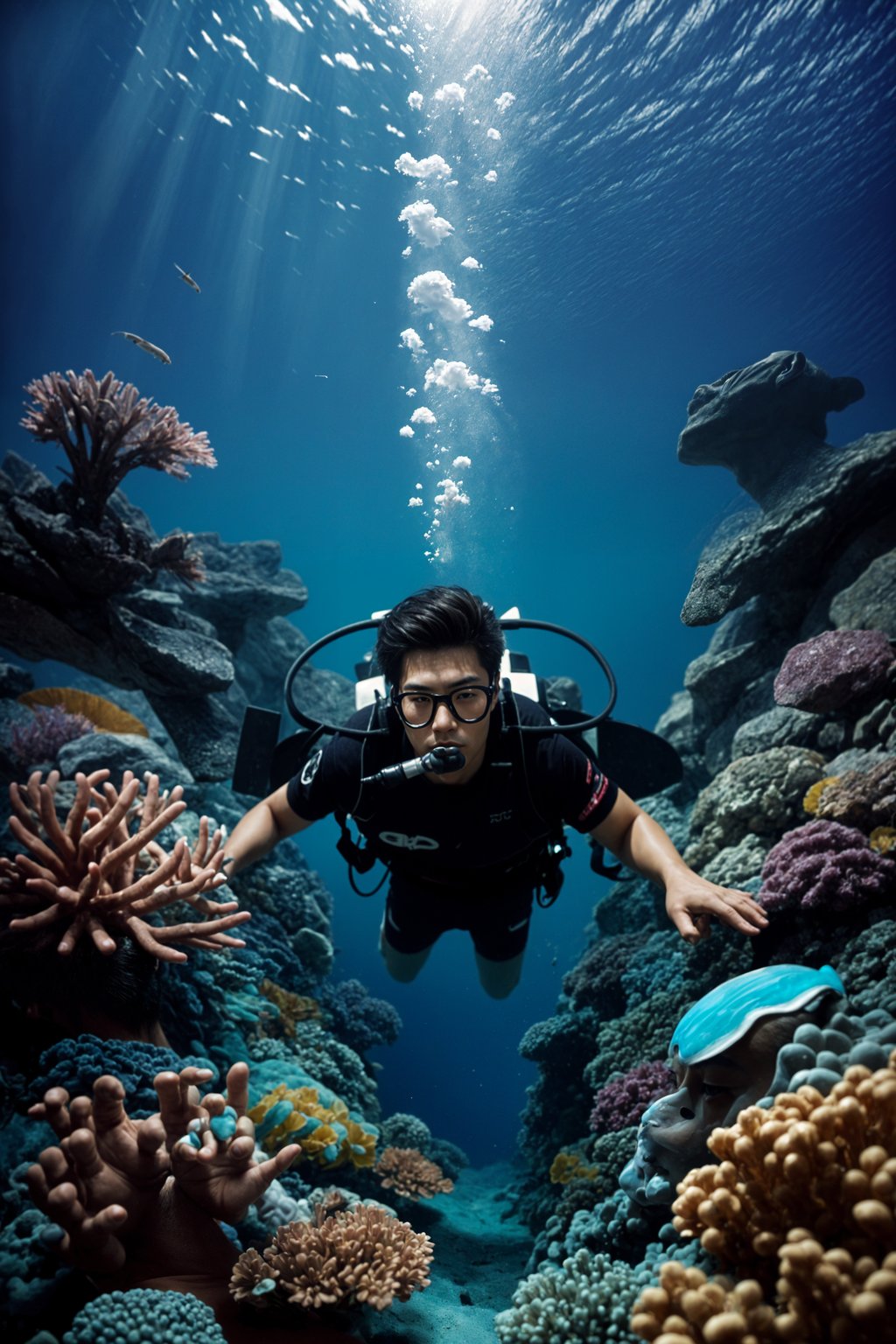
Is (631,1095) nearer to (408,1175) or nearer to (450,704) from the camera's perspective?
(408,1175)

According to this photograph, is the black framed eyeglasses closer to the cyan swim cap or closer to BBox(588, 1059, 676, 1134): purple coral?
the cyan swim cap

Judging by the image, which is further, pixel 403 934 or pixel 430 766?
pixel 403 934

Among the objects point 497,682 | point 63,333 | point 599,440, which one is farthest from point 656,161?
point 63,333

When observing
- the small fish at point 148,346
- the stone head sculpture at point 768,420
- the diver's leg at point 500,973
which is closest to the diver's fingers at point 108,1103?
the diver's leg at point 500,973

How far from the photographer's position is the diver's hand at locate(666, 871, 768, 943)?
6.89ft

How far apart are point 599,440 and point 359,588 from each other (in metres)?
56.8

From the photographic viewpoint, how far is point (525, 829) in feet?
10.5

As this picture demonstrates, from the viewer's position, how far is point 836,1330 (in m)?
0.98

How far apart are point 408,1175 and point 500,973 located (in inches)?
94.4

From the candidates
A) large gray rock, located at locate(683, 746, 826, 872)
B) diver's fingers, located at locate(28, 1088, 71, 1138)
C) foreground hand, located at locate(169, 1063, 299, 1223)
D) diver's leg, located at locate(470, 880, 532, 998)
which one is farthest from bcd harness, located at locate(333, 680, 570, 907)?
large gray rock, located at locate(683, 746, 826, 872)

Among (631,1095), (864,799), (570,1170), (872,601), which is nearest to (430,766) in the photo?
(864,799)

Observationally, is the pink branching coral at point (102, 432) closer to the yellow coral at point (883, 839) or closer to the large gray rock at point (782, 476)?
the large gray rock at point (782, 476)

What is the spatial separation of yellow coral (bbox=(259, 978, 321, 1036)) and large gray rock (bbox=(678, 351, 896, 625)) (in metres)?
5.97

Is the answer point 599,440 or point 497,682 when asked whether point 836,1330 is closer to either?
point 497,682
